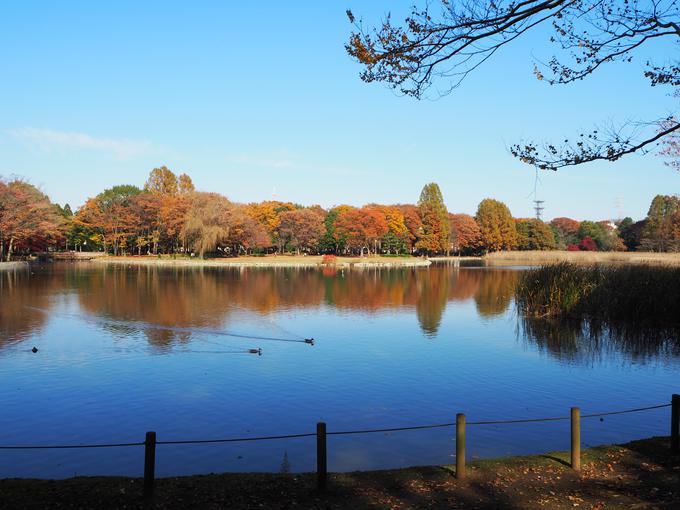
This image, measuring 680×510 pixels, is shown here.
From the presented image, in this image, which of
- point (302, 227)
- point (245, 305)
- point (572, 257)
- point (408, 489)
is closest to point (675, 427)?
point (408, 489)

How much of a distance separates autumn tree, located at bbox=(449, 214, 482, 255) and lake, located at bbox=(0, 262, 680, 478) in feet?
251

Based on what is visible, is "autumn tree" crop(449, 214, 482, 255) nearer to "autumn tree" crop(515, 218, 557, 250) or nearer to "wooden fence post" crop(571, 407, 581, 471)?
"autumn tree" crop(515, 218, 557, 250)

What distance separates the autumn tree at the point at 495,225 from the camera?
341 feet

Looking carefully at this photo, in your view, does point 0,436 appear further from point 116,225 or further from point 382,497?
point 116,225

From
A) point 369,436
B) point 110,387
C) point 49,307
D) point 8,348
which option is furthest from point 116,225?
point 369,436

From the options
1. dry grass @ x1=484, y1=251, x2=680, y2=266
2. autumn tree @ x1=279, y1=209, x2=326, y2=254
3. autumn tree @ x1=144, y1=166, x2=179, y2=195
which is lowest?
dry grass @ x1=484, y1=251, x2=680, y2=266

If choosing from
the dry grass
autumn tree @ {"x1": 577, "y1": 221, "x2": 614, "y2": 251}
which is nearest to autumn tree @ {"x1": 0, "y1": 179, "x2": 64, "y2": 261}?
the dry grass

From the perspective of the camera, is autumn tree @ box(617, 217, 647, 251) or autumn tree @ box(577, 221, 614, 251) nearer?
autumn tree @ box(617, 217, 647, 251)

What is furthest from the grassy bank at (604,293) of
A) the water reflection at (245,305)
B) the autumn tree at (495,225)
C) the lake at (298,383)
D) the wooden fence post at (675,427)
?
the autumn tree at (495,225)

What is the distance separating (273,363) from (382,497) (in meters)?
10.3

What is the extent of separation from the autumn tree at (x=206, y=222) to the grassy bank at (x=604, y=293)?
52092 mm

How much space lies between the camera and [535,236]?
110 metres

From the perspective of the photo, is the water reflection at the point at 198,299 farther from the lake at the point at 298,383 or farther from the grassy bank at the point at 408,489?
the grassy bank at the point at 408,489

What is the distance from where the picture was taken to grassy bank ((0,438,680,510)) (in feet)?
20.6
